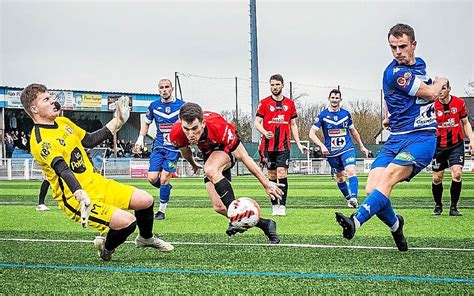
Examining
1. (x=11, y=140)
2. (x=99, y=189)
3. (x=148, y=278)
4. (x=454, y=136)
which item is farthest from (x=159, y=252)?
(x=11, y=140)

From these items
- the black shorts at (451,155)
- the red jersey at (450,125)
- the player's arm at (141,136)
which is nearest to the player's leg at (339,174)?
the black shorts at (451,155)

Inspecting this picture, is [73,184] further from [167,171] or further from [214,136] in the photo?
[167,171]

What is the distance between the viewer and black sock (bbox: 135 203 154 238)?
7418 millimetres

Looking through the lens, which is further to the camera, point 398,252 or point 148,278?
point 398,252

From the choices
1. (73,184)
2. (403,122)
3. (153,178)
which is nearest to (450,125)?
(153,178)

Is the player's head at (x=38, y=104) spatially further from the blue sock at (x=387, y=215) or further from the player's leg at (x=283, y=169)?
the player's leg at (x=283, y=169)

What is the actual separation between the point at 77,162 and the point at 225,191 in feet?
4.99

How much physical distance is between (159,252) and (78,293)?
2427 millimetres

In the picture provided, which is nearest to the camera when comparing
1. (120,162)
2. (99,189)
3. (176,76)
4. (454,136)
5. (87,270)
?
(87,270)

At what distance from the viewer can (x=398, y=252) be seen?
761cm

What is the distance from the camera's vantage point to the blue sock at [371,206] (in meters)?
6.93

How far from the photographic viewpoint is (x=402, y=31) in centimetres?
727

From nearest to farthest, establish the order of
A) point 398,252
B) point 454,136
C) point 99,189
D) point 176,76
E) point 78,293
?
point 78,293 → point 99,189 → point 398,252 → point 454,136 → point 176,76

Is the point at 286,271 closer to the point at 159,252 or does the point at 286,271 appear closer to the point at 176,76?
the point at 159,252
